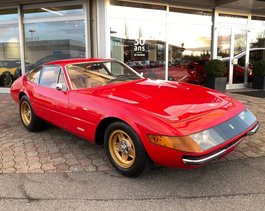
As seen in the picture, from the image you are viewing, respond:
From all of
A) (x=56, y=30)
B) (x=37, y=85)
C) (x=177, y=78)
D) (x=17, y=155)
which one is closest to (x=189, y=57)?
Result: (x=177, y=78)

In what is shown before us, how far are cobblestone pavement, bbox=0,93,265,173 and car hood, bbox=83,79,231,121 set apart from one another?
0.95 meters

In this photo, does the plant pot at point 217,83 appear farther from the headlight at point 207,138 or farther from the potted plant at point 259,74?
the headlight at point 207,138

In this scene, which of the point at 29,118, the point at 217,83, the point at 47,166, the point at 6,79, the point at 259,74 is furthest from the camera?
the point at 259,74

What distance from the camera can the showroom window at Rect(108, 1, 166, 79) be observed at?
347 inches

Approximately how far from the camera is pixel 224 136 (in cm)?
317

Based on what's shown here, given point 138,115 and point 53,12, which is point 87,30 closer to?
point 53,12

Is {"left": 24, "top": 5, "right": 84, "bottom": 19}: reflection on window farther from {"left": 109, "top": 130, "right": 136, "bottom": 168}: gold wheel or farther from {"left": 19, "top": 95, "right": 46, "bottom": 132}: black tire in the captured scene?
{"left": 109, "top": 130, "right": 136, "bottom": 168}: gold wheel

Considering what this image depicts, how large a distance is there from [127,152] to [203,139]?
3.14ft

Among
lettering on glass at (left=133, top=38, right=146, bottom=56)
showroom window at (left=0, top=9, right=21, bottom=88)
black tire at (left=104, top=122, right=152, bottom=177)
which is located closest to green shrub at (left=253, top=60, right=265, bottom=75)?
lettering on glass at (left=133, top=38, right=146, bottom=56)

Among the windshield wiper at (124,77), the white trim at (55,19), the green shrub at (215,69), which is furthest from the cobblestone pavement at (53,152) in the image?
the white trim at (55,19)

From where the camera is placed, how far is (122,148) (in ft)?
11.6

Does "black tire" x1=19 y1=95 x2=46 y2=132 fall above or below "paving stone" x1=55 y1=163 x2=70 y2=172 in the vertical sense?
above

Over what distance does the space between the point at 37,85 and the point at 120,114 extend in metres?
2.29

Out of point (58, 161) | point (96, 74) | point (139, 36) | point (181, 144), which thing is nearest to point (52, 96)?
point (96, 74)
